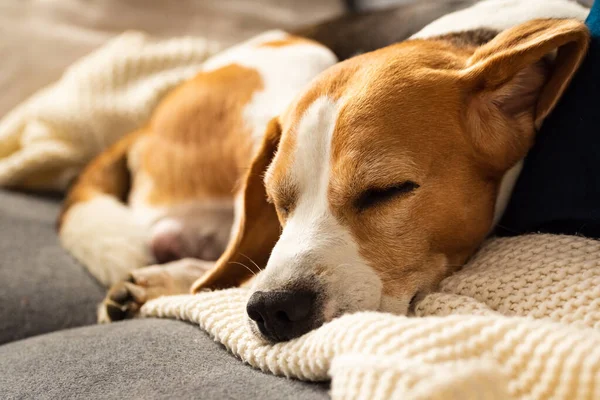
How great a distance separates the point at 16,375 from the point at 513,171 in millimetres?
1036

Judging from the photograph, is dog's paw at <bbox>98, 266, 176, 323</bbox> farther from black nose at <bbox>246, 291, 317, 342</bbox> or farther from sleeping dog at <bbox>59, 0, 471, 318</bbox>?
black nose at <bbox>246, 291, 317, 342</bbox>

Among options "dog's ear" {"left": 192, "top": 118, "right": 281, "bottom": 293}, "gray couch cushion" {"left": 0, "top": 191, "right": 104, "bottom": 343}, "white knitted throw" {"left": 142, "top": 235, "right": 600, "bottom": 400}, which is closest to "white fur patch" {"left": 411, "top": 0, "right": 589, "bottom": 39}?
"dog's ear" {"left": 192, "top": 118, "right": 281, "bottom": 293}

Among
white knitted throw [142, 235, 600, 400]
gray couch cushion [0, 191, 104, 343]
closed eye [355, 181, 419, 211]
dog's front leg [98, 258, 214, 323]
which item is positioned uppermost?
closed eye [355, 181, 419, 211]

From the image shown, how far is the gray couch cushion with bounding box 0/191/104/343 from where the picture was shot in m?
1.51

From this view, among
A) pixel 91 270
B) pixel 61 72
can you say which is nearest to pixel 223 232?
pixel 91 270

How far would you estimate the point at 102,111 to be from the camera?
2365 mm

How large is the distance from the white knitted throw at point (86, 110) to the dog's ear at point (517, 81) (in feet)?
5.06

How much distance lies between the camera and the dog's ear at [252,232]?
1.41 m

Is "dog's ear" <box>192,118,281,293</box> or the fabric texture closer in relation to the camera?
the fabric texture

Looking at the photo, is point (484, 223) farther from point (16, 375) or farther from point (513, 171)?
point (16, 375)

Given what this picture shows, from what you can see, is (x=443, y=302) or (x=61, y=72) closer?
(x=443, y=302)

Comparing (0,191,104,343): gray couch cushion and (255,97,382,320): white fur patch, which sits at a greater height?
(255,97,382,320): white fur patch

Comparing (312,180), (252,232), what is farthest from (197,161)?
(312,180)

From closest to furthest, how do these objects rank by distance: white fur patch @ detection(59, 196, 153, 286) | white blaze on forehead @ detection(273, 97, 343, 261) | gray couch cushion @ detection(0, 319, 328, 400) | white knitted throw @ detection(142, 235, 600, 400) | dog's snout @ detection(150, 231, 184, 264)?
white knitted throw @ detection(142, 235, 600, 400), gray couch cushion @ detection(0, 319, 328, 400), white blaze on forehead @ detection(273, 97, 343, 261), white fur patch @ detection(59, 196, 153, 286), dog's snout @ detection(150, 231, 184, 264)
